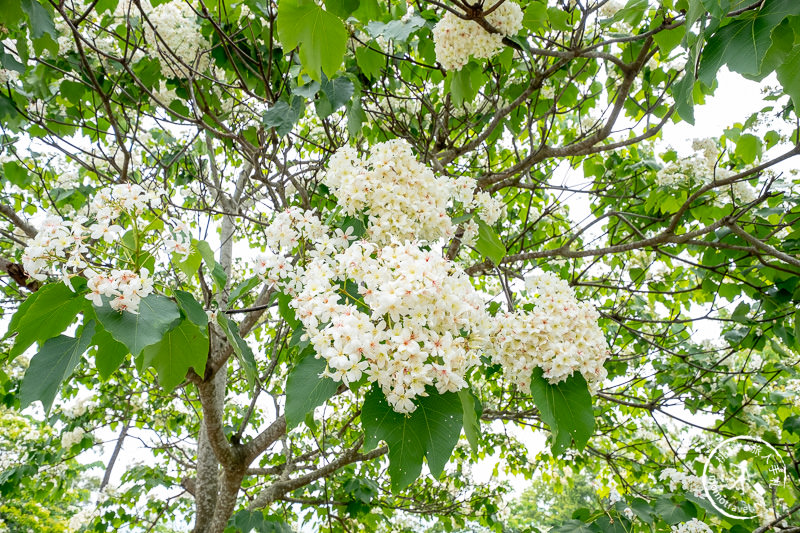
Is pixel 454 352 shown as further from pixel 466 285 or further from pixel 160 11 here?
pixel 160 11

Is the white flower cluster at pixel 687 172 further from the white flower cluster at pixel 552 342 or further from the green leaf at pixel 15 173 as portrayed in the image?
the green leaf at pixel 15 173

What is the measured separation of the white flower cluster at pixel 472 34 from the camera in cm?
205

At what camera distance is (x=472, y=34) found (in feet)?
6.80

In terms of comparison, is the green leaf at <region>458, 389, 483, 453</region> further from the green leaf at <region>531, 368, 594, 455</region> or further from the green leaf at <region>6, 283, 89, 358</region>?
the green leaf at <region>6, 283, 89, 358</region>

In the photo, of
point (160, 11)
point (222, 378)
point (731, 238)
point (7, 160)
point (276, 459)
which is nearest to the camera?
point (160, 11)

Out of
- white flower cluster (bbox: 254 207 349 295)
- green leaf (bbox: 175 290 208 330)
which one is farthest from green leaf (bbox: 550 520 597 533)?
green leaf (bbox: 175 290 208 330)

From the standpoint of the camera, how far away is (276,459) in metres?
5.45

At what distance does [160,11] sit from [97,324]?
241 centimetres

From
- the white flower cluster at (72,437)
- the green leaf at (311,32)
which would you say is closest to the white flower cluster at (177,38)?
the green leaf at (311,32)

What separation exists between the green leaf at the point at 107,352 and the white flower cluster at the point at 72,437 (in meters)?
4.17

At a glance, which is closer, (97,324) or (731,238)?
Answer: (97,324)

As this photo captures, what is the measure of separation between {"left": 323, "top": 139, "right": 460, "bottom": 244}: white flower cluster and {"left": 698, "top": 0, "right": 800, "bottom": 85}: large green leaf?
725 millimetres

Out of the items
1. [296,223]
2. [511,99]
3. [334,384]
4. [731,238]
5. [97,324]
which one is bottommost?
[334,384]

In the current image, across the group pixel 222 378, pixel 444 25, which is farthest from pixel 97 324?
pixel 222 378
